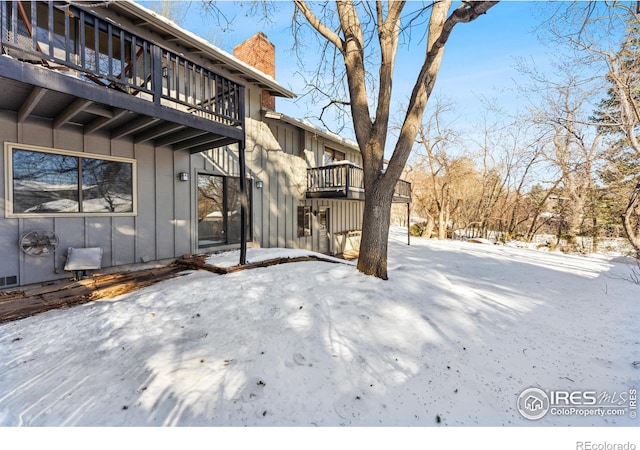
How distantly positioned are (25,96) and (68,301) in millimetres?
2720

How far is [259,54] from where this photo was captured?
8.64 m

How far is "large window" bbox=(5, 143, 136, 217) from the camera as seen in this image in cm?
407

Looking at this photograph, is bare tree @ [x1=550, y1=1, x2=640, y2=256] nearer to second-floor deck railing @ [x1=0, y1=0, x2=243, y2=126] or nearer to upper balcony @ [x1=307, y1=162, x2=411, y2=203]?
upper balcony @ [x1=307, y1=162, x2=411, y2=203]

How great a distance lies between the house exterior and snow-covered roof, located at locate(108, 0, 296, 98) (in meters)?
0.03

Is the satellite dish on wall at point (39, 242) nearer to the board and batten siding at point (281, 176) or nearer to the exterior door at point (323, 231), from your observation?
the board and batten siding at point (281, 176)

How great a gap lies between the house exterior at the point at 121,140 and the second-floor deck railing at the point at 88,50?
2cm

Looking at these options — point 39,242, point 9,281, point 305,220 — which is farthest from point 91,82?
point 305,220

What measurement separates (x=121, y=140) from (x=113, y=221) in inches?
60.5

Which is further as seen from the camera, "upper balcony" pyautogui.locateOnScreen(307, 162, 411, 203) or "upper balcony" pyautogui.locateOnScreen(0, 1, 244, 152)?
"upper balcony" pyautogui.locateOnScreen(307, 162, 411, 203)

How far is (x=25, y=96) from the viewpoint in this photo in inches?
139

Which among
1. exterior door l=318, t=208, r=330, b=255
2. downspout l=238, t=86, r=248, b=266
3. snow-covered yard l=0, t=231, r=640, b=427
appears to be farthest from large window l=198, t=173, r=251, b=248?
exterior door l=318, t=208, r=330, b=255

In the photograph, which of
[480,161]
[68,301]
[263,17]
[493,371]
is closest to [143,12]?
[263,17]

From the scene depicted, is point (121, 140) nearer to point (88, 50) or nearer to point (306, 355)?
point (88, 50)
